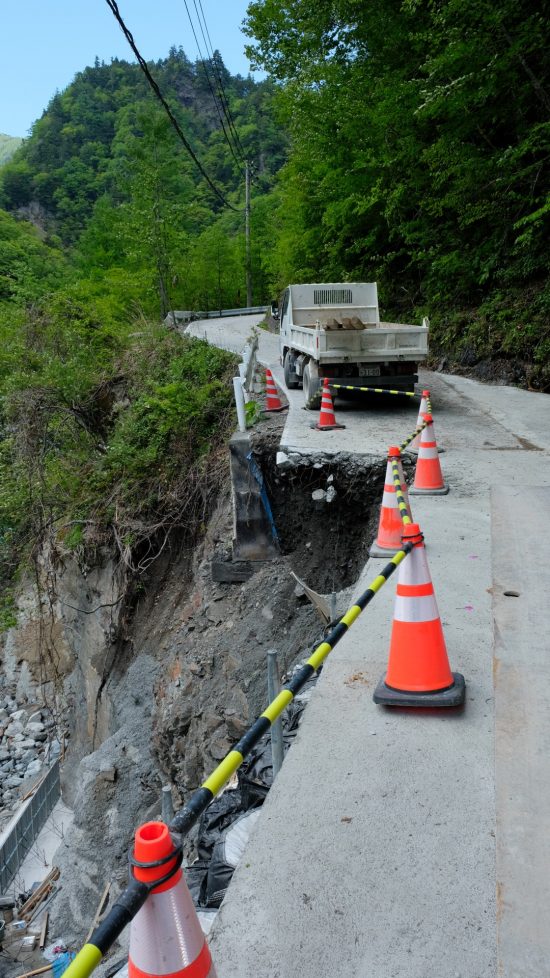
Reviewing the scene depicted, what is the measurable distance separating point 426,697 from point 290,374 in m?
10.6

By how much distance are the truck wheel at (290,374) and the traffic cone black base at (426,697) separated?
1040 cm

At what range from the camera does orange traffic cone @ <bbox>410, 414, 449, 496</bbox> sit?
22.5 feet

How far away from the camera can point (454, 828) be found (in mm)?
2654

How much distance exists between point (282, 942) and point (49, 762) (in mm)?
14407

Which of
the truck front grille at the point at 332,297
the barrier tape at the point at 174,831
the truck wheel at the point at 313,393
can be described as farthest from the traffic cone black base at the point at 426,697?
the truck front grille at the point at 332,297

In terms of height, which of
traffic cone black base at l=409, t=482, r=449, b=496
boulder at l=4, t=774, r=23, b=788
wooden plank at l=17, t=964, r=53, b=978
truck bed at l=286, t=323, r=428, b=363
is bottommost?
boulder at l=4, t=774, r=23, b=788

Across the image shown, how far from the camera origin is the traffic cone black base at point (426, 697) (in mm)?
3396

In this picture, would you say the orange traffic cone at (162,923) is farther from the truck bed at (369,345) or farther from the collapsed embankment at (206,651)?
the truck bed at (369,345)

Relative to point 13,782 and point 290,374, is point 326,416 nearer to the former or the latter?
point 290,374

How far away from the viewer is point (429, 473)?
695cm

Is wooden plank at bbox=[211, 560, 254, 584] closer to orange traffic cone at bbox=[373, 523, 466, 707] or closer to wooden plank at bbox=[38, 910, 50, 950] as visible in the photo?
orange traffic cone at bbox=[373, 523, 466, 707]

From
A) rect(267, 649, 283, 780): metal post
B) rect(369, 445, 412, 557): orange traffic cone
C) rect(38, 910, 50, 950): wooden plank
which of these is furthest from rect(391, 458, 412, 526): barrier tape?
rect(38, 910, 50, 950): wooden plank

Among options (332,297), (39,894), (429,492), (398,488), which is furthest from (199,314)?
(398,488)

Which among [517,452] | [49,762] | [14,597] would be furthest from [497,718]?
[14,597]
